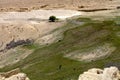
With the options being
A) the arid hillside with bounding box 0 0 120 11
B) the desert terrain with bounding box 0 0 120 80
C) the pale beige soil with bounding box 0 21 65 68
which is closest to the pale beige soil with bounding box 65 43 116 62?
the desert terrain with bounding box 0 0 120 80

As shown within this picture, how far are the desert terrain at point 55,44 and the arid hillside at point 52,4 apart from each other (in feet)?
6.19

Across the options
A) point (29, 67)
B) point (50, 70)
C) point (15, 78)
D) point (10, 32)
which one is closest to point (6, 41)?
point (10, 32)

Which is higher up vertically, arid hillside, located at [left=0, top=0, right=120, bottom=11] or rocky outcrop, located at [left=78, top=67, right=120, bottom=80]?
rocky outcrop, located at [left=78, top=67, right=120, bottom=80]

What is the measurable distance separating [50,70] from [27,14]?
6884 cm

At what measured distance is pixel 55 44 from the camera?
81.6 meters

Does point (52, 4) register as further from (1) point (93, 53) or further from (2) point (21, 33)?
(1) point (93, 53)

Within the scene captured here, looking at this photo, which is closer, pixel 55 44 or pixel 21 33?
pixel 55 44

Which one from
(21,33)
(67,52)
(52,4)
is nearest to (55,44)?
(67,52)

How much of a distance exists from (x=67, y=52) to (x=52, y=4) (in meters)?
80.8

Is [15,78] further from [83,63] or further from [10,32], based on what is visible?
[10,32]

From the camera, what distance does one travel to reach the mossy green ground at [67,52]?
57.3 m

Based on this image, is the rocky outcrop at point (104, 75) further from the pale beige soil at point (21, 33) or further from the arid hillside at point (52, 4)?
the arid hillside at point (52, 4)

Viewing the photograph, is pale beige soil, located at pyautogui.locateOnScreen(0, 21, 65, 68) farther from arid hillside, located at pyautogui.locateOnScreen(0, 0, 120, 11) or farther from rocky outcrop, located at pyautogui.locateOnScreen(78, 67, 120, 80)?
rocky outcrop, located at pyautogui.locateOnScreen(78, 67, 120, 80)

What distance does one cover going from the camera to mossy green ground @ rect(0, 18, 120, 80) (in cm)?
5726
